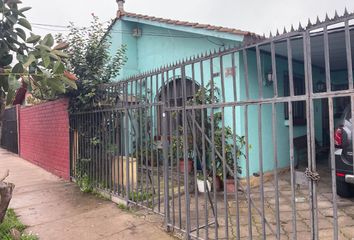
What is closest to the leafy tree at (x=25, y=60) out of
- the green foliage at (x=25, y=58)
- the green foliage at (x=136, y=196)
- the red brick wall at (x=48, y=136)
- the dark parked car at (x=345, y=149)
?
the green foliage at (x=25, y=58)

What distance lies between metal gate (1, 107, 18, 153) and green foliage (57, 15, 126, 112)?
32.7ft

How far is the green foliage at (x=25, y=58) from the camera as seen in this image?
2758 millimetres

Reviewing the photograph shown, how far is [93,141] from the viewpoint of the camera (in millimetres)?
6266

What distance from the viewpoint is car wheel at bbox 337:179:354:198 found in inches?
195

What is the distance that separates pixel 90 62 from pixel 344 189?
549cm

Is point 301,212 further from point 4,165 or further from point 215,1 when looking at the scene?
point 4,165

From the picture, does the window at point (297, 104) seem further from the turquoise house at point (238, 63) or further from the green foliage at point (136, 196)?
the green foliage at point (136, 196)

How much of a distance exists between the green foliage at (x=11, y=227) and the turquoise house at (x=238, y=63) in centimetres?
266

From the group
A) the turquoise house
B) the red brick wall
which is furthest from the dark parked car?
the red brick wall

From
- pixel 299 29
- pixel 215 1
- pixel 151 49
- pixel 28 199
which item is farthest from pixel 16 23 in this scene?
pixel 215 1

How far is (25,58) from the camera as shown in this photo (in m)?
2.98

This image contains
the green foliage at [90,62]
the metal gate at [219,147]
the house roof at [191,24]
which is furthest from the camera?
the green foliage at [90,62]

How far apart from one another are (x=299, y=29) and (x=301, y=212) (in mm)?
3155

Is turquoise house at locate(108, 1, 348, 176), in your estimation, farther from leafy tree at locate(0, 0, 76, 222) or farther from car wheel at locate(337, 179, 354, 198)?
leafy tree at locate(0, 0, 76, 222)
